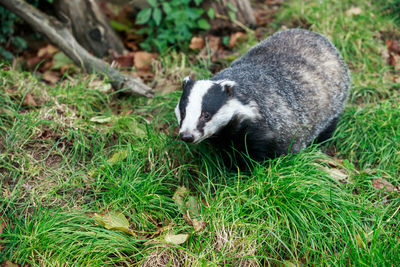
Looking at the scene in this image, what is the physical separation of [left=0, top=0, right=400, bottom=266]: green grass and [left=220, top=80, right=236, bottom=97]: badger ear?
670 millimetres

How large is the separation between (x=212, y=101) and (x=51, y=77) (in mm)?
2592

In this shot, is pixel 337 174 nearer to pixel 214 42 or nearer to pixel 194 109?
pixel 194 109

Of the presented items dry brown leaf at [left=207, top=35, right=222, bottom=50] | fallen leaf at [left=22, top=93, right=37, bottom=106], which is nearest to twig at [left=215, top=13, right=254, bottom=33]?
dry brown leaf at [left=207, top=35, right=222, bottom=50]

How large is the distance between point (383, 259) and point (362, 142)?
1728mm

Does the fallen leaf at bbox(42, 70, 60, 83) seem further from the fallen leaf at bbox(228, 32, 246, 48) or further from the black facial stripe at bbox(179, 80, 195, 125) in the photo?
the fallen leaf at bbox(228, 32, 246, 48)

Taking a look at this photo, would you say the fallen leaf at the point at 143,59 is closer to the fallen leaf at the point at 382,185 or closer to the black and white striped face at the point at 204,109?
the black and white striped face at the point at 204,109

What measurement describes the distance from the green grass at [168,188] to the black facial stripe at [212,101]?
0.54 metres

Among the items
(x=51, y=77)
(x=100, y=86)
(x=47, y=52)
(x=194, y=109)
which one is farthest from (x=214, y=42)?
(x=194, y=109)

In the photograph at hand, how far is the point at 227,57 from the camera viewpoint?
4.82 m

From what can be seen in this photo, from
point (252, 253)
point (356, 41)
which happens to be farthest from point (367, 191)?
point (356, 41)

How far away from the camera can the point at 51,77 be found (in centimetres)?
466

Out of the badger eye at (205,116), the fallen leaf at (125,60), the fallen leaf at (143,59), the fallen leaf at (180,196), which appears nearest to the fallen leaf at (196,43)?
the fallen leaf at (143,59)

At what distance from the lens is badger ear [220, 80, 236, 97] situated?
3.04 metres

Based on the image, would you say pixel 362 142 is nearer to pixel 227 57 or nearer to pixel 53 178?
pixel 227 57
